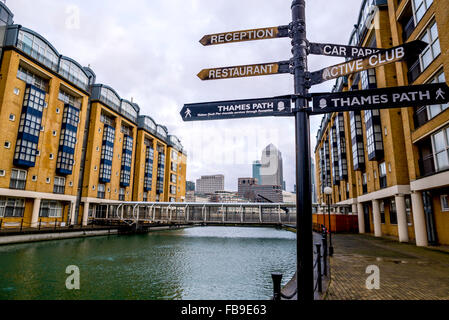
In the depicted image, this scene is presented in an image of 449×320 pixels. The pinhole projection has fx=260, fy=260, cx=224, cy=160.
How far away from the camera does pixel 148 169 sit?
6334cm

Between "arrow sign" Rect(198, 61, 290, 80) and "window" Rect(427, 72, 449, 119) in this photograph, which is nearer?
"arrow sign" Rect(198, 61, 290, 80)

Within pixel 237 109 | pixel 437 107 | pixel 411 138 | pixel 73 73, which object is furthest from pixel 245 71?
pixel 73 73

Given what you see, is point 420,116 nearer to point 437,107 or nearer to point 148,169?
point 437,107

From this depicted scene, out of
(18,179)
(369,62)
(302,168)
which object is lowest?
(302,168)

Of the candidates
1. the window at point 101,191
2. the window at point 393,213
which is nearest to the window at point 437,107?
the window at point 393,213

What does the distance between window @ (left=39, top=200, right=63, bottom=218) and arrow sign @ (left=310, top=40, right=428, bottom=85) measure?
4192 cm

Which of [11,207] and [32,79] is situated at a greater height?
[32,79]

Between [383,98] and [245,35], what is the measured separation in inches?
95.3

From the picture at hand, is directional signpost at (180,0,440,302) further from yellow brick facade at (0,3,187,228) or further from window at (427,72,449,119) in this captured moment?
yellow brick facade at (0,3,187,228)

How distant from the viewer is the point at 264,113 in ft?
12.8

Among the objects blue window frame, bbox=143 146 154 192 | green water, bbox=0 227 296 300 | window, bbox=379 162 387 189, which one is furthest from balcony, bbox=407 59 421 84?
blue window frame, bbox=143 146 154 192

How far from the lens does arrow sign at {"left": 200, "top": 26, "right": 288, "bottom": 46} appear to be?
4246 mm

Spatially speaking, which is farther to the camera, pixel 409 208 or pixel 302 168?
pixel 409 208

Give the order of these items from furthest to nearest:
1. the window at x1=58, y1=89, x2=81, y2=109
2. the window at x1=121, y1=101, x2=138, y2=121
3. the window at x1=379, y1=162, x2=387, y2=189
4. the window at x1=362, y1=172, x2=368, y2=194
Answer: the window at x1=121, y1=101, x2=138, y2=121, the window at x1=58, y1=89, x2=81, y2=109, the window at x1=362, y1=172, x2=368, y2=194, the window at x1=379, y1=162, x2=387, y2=189
